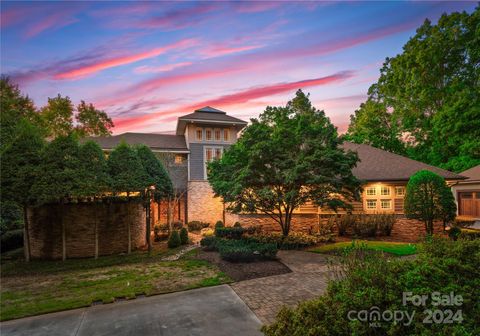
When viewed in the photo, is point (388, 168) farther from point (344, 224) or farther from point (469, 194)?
point (469, 194)

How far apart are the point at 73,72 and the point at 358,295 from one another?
631 inches

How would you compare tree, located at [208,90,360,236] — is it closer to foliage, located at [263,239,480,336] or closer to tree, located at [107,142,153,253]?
tree, located at [107,142,153,253]

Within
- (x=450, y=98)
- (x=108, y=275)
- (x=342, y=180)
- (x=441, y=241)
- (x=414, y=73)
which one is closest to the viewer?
(x=441, y=241)

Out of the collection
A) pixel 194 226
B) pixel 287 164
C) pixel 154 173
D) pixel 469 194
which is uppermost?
pixel 287 164

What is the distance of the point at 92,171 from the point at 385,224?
16781mm

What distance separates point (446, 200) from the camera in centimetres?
1422

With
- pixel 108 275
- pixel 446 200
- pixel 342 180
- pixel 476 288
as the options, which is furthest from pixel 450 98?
pixel 108 275

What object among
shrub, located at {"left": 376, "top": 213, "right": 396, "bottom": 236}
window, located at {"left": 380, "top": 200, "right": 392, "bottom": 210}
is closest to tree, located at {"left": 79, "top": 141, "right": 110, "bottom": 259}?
shrub, located at {"left": 376, "top": 213, "right": 396, "bottom": 236}

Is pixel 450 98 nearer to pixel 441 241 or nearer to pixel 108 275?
pixel 441 241

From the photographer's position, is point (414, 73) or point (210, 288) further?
point (414, 73)

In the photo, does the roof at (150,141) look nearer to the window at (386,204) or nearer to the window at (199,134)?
the window at (199,134)

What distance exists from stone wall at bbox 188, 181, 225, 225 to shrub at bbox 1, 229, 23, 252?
11.9 meters

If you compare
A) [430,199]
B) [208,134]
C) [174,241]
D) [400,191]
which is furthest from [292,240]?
[208,134]

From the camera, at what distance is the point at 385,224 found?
54.0ft
